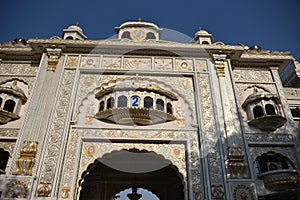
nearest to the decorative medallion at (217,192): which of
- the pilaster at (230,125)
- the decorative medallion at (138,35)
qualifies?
the pilaster at (230,125)

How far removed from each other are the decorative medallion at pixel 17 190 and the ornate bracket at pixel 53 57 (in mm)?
4157

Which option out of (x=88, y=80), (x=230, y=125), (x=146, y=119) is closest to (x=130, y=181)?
(x=146, y=119)

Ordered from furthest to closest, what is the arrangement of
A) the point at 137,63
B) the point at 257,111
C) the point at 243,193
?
the point at 137,63, the point at 257,111, the point at 243,193

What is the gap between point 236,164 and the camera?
26.5 ft

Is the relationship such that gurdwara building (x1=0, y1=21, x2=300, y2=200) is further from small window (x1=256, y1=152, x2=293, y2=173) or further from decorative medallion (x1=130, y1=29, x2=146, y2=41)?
decorative medallion (x1=130, y1=29, x2=146, y2=41)

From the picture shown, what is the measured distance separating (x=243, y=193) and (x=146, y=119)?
3.55 m

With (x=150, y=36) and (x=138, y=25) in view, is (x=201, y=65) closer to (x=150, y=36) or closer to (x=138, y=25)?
(x=150, y=36)

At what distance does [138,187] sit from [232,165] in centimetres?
541

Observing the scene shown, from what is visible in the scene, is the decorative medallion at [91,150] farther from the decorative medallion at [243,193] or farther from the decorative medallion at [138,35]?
the decorative medallion at [138,35]

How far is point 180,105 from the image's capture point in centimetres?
957

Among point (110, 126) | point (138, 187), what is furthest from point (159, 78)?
point (138, 187)

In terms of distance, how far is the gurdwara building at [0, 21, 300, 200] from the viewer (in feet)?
25.8

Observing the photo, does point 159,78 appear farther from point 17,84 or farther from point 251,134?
point 17,84

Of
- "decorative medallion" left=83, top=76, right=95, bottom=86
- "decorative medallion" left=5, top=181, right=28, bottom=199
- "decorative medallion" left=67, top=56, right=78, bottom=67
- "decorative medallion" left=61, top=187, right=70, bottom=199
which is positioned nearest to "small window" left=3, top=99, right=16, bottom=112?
"decorative medallion" left=67, top=56, right=78, bottom=67
